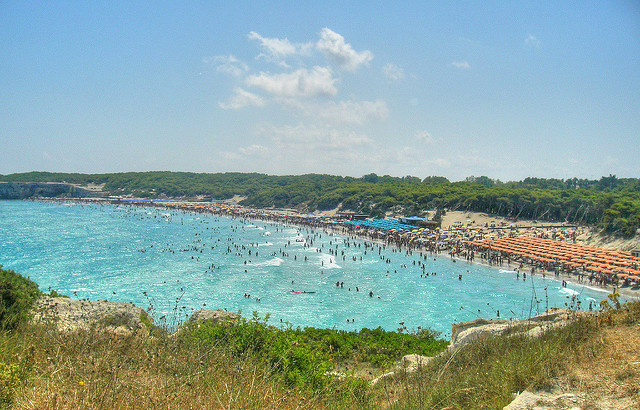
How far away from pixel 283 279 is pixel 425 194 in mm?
54130

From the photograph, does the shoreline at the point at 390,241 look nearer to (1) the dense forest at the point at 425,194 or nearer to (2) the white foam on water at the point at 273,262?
(1) the dense forest at the point at 425,194

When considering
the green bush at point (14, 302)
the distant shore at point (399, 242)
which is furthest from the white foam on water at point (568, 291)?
the green bush at point (14, 302)

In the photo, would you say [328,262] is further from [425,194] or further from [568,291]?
[425,194]

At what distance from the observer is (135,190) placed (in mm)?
143750

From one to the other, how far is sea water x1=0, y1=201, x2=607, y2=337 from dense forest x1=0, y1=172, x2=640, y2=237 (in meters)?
25.0

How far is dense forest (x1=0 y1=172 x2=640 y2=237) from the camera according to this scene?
197 feet

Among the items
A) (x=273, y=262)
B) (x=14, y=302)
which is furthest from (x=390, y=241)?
(x=14, y=302)

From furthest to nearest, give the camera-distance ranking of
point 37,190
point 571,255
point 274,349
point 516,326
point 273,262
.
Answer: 1. point 37,190
2. point 273,262
3. point 571,255
4. point 516,326
5. point 274,349

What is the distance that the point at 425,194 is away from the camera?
260 feet

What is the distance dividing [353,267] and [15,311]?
3128 centimetres

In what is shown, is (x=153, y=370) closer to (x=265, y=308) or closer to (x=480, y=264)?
(x=265, y=308)

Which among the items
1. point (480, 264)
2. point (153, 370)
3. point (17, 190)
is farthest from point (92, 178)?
point (153, 370)

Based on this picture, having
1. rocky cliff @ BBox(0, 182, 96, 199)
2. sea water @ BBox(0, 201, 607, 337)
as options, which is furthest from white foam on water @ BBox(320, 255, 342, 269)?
rocky cliff @ BBox(0, 182, 96, 199)

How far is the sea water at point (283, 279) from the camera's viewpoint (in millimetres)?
23847
